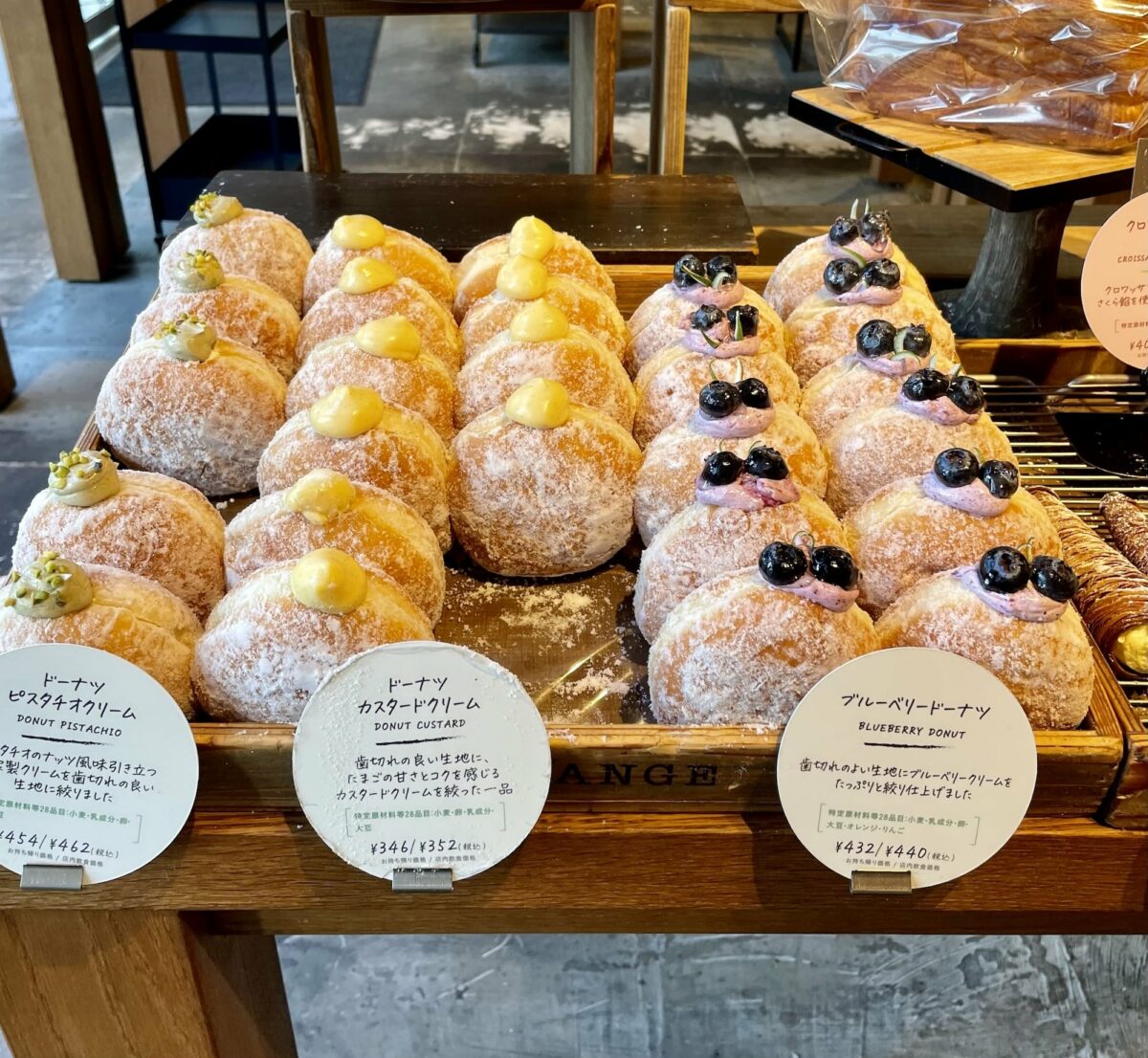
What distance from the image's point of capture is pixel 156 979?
53.1 inches

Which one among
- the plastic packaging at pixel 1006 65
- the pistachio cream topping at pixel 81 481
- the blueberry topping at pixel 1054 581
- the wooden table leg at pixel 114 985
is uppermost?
the plastic packaging at pixel 1006 65

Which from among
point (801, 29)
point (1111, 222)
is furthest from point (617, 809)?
point (801, 29)

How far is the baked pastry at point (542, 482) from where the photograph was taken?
160 centimetres

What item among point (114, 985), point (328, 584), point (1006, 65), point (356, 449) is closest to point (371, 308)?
point (356, 449)

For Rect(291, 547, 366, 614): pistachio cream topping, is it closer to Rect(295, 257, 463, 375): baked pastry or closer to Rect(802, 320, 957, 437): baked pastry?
Rect(295, 257, 463, 375): baked pastry

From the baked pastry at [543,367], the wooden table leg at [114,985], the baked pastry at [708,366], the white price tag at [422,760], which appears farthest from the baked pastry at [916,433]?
the wooden table leg at [114,985]

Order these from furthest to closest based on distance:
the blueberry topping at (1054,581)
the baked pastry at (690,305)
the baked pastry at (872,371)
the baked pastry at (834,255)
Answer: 1. the baked pastry at (834,255)
2. the baked pastry at (690,305)
3. the baked pastry at (872,371)
4. the blueberry topping at (1054,581)

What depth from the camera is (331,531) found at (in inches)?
55.7

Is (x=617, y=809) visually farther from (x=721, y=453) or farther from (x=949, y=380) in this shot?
(x=949, y=380)

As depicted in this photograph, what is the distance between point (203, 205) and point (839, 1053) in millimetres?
2011

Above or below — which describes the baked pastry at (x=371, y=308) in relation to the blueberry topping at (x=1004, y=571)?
below

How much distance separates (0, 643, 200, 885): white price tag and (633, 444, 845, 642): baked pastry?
66 centimetres

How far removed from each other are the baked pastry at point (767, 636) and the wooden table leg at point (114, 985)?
0.69 m

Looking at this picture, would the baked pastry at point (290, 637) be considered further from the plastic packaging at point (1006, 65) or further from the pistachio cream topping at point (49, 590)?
the plastic packaging at point (1006, 65)
